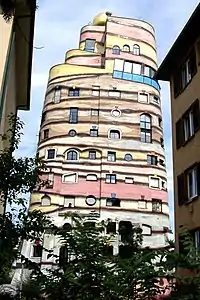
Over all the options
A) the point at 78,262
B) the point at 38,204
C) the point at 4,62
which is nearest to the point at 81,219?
the point at 78,262

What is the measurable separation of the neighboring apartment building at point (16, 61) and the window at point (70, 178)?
2361cm

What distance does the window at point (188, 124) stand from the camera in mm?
18984

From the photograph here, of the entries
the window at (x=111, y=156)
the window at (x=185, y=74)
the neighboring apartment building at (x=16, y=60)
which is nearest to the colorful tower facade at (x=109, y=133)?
the window at (x=111, y=156)

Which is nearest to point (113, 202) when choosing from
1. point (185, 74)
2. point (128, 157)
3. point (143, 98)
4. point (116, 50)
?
point (128, 157)

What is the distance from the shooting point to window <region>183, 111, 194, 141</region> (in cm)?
1952

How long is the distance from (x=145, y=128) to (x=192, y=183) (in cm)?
2852

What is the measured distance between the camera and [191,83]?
19.8 m

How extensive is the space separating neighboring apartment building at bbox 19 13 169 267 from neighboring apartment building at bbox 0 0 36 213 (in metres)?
22.7

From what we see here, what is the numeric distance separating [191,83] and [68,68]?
30263 mm

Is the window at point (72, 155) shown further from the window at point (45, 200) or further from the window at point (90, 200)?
the window at point (45, 200)

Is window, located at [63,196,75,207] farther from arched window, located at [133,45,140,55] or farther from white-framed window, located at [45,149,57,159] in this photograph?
arched window, located at [133,45,140,55]

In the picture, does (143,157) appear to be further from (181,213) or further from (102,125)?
(181,213)

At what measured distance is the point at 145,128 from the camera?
47.1 m

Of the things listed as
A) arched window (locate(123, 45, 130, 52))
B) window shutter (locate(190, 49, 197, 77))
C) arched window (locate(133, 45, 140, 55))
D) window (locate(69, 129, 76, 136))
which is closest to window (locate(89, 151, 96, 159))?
window (locate(69, 129, 76, 136))
